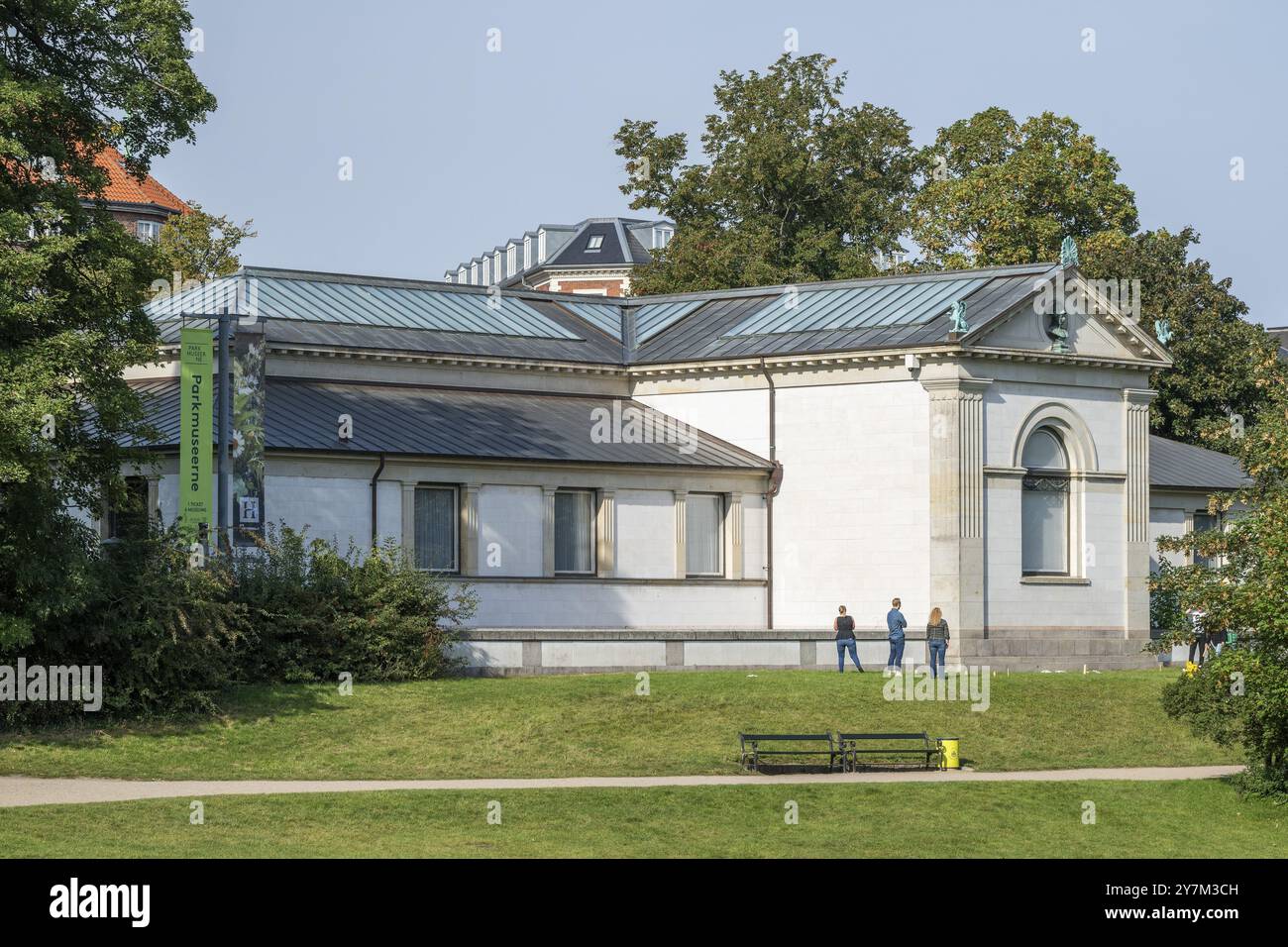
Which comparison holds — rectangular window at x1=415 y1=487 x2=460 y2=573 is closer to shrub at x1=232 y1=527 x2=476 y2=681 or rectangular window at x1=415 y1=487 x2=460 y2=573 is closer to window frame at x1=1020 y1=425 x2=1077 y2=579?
shrub at x1=232 y1=527 x2=476 y2=681

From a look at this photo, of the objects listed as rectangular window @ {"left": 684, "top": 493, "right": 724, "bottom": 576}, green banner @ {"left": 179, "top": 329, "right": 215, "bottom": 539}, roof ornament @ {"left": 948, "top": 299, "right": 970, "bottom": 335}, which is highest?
roof ornament @ {"left": 948, "top": 299, "right": 970, "bottom": 335}

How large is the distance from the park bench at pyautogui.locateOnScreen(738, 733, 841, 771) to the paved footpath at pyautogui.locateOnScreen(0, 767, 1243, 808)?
1.40 ft

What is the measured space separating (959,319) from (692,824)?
22.7 m

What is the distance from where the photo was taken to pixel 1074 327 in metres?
48.4

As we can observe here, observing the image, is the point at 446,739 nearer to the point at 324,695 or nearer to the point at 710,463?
the point at 324,695

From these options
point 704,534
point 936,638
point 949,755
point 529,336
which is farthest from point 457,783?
point 529,336

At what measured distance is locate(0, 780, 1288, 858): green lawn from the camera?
23047 millimetres

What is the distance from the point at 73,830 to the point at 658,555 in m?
26.5

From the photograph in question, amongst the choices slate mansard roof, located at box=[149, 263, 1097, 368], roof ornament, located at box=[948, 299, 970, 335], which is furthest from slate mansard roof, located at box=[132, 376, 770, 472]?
roof ornament, located at box=[948, 299, 970, 335]

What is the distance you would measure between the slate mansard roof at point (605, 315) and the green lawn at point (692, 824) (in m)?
19.4

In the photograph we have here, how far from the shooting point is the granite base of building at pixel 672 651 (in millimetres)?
38719

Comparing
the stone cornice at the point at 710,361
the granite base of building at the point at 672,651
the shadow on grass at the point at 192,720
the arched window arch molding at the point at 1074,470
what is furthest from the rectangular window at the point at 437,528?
the arched window arch molding at the point at 1074,470

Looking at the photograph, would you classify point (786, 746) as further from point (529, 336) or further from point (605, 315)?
point (605, 315)
